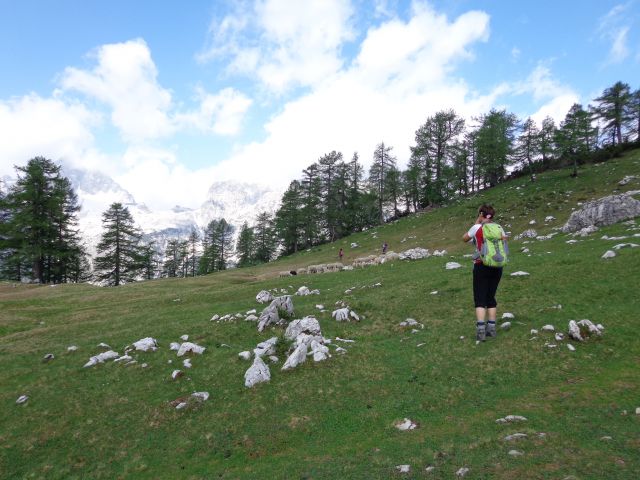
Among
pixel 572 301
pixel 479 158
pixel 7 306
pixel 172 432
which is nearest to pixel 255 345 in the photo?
pixel 172 432

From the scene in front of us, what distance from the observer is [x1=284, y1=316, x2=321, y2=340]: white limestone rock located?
17891mm

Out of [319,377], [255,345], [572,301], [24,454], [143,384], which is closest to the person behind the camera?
[24,454]

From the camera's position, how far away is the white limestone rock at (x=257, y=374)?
1422 centimetres

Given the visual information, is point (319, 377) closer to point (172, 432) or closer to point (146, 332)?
point (172, 432)

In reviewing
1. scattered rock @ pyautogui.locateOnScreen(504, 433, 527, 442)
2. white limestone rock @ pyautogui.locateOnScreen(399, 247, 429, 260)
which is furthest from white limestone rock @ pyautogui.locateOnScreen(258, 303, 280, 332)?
white limestone rock @ pyautogui.locateOnScreen(399, 247, 429, 260)

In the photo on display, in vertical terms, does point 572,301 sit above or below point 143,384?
above

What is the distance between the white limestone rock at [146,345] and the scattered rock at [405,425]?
14.2 m

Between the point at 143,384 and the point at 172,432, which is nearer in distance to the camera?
the point at 172,432

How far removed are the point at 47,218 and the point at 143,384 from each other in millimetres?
69085

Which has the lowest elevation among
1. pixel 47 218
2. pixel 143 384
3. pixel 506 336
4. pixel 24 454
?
pixel 24 454

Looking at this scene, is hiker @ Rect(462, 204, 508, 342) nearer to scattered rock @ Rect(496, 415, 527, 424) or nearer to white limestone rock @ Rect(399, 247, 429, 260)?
scattered rock @ Rect(496, 415, 527, 424)

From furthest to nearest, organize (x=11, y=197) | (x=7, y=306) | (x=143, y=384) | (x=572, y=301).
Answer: (x=11, y=197)
(x=7, y=306)
(x=572, y=301)
(x=143, y=384)

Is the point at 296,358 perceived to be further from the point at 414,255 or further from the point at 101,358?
the point at 414,255

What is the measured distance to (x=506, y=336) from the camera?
1449cm
